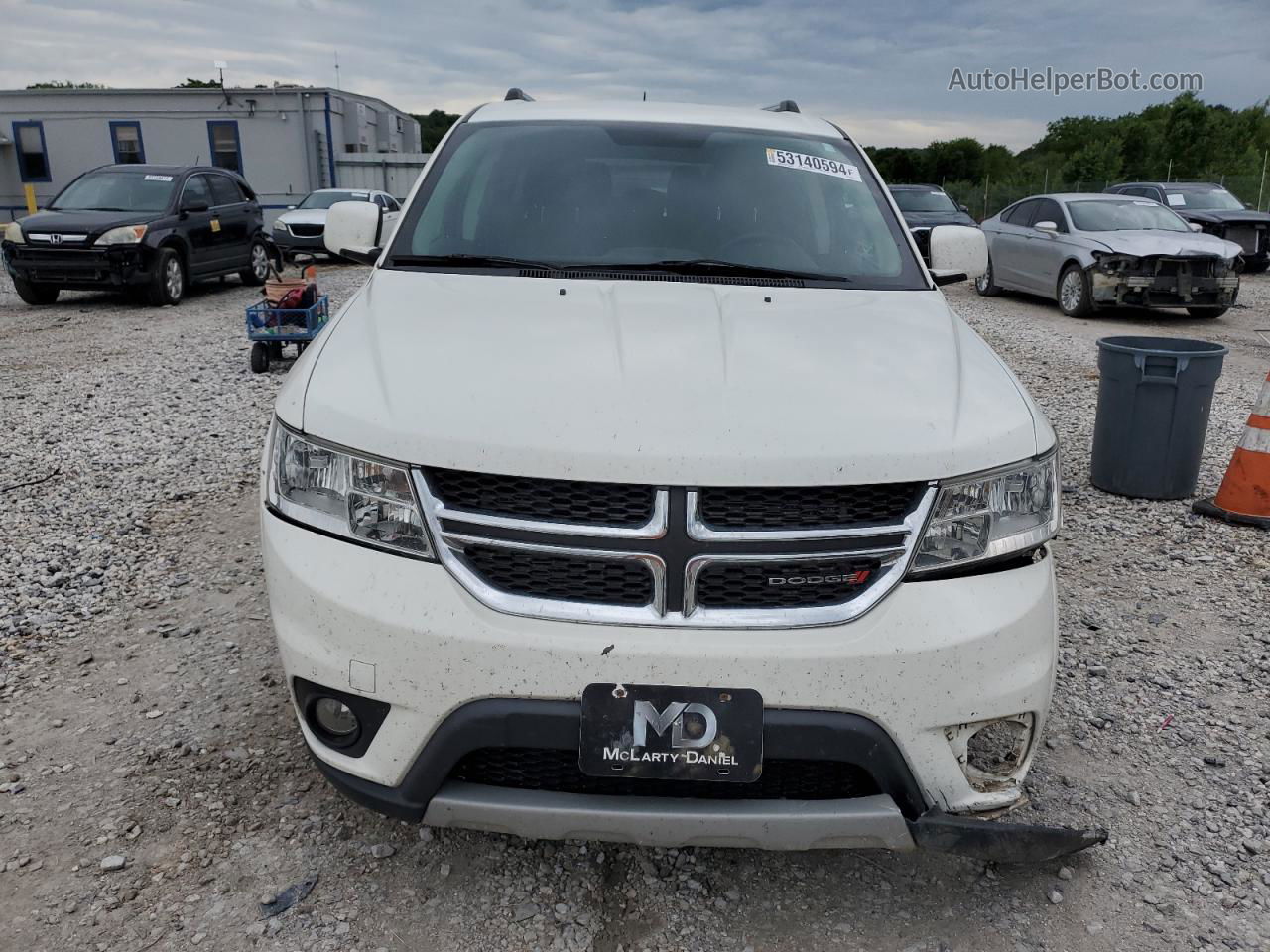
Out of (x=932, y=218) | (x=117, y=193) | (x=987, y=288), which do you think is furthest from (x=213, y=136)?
(x=987, y=288)

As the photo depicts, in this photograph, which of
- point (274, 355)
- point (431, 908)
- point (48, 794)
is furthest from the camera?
point (274, 355)

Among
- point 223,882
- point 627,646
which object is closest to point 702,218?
point 627,646

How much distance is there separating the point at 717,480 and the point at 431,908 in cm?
121

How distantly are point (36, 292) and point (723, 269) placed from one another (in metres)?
12.2

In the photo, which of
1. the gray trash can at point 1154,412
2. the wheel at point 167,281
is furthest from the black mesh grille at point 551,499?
the wheel at point 167,281

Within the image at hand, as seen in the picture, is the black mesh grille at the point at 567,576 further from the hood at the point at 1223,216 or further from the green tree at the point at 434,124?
the green tree at the point at 434,124

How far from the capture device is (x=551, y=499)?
76.4 inches

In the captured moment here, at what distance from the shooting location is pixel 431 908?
7.48ft

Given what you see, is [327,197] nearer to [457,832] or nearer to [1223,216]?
[1223,216]

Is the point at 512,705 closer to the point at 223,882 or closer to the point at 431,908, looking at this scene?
the point at 431,908

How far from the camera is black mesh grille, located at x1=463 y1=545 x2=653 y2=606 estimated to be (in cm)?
193

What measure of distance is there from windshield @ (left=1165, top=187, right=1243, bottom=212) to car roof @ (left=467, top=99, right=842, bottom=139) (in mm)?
15577

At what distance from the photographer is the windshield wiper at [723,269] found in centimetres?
300

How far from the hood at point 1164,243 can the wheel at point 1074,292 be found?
1.49 ft
